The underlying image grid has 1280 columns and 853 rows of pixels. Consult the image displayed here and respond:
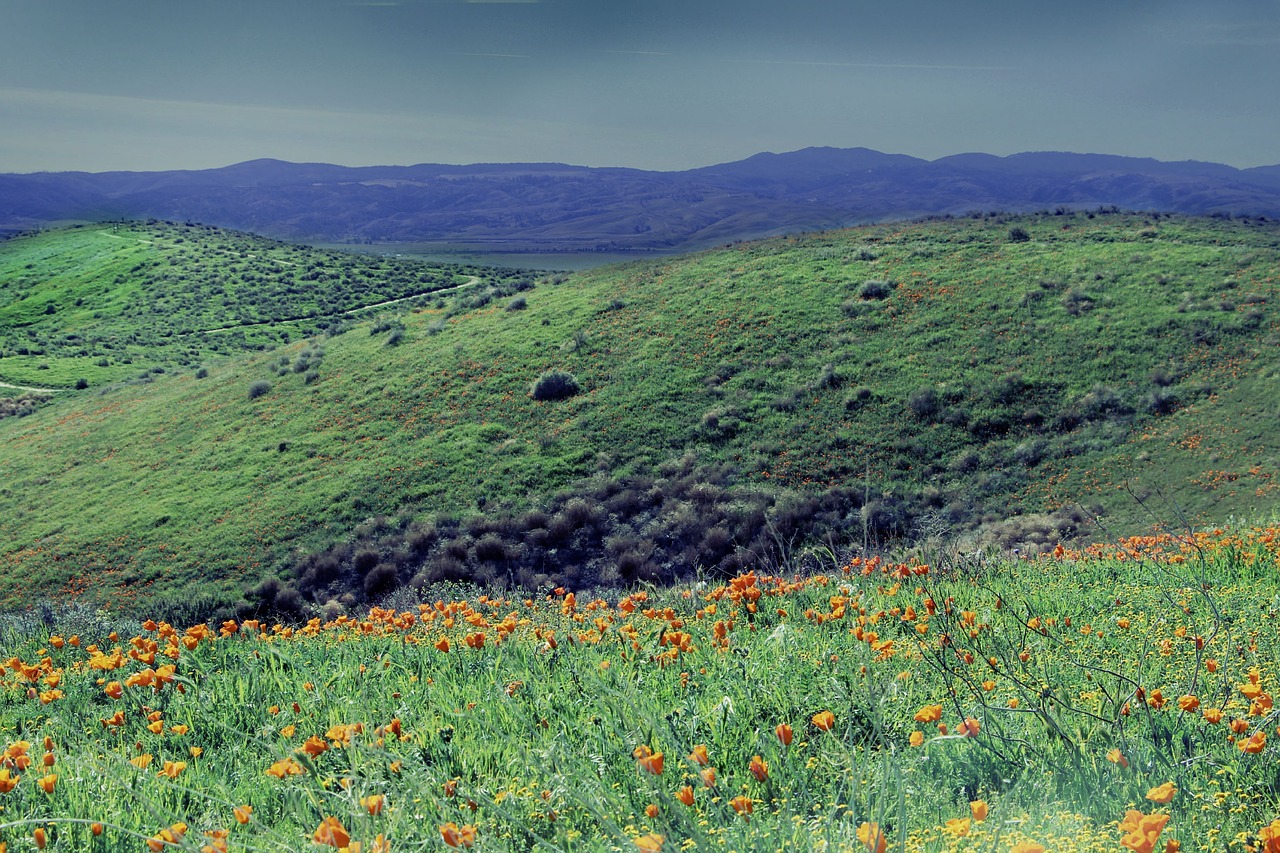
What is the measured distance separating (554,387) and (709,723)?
24.8 meters

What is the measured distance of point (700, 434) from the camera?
23.8 metres

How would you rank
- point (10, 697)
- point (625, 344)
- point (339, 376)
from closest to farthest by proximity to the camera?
point (10, 697) → point (625, 344) → point (339, 376)

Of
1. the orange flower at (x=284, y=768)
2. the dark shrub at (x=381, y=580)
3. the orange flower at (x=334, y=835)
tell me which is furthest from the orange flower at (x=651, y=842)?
the dark shrub at (x=381, y=580)

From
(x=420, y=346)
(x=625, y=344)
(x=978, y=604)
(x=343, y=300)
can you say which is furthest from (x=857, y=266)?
(x=343, y=300)

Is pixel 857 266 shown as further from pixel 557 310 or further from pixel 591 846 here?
pixel 591 846

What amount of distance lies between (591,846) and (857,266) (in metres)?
37.3

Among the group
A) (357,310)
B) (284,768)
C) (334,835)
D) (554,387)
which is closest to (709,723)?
(284,768)

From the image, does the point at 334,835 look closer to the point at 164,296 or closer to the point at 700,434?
the point at 700,434

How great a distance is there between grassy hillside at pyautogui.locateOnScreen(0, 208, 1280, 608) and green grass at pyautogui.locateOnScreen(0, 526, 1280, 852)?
26.9 feet

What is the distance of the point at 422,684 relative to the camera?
13.9 feet

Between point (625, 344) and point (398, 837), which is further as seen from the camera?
point (625, 344)

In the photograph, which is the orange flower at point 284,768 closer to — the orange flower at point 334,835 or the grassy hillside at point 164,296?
the orange flower at point 334,835

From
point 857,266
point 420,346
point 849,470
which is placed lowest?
point 849,470

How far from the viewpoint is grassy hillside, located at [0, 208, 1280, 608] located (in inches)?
746
